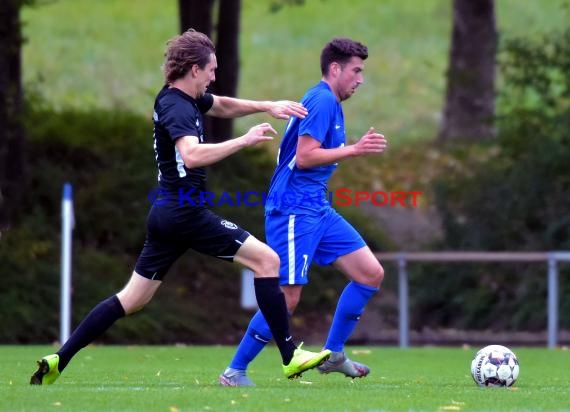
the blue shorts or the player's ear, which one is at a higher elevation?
the player's ear

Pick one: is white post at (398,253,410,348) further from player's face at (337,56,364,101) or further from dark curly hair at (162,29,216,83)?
dark curly hair at (162,29,216,83)

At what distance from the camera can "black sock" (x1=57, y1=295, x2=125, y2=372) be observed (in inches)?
357

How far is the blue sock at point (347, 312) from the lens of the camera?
32.7ft

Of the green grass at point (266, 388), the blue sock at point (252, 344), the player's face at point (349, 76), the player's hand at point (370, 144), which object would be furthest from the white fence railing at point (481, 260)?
the blue sock at point (252, 344)

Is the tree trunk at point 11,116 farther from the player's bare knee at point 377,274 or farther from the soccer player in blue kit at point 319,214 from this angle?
the player's bare knee at point 377,274

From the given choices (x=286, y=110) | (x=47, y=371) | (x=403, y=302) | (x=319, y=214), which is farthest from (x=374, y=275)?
(x=403, y=302)

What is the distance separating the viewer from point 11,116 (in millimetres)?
19359

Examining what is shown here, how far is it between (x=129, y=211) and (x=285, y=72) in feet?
59.9

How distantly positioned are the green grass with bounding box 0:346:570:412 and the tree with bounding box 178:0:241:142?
7.64 meters

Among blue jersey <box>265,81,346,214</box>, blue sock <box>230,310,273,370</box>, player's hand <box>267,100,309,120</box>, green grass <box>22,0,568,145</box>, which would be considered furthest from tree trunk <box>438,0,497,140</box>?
blue sock <box>230,310,273,370</box>

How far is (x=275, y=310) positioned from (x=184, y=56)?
67.7 inches

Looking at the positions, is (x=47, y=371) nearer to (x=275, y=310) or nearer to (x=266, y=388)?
(x=266, y=388)

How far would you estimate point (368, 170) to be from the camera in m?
25.8

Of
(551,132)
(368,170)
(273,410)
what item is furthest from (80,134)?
(273,410)
